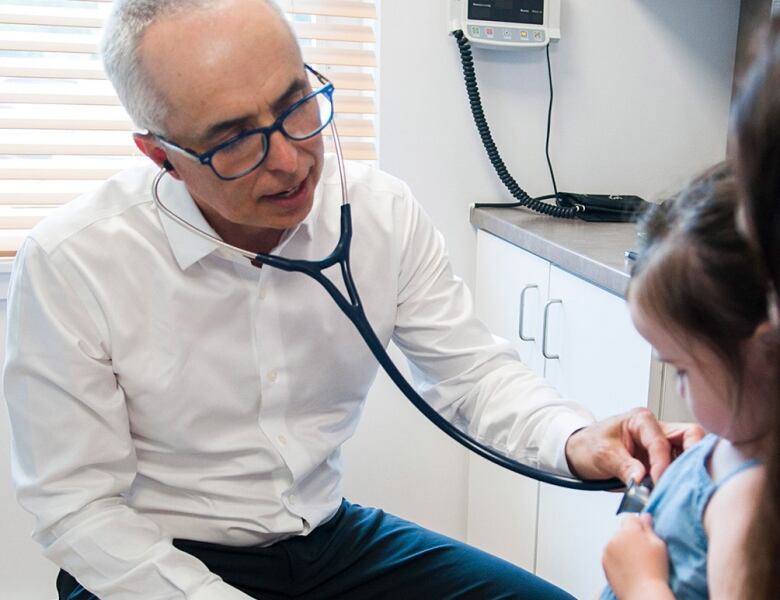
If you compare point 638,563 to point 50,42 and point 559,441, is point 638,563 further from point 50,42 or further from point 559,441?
point 50,42

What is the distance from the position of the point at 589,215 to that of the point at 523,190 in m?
0.21

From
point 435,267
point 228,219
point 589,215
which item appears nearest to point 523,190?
point 589,215

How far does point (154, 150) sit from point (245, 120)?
0.60ft

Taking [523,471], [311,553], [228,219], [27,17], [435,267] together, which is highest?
[27,17]

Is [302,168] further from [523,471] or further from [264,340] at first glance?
[523,471]

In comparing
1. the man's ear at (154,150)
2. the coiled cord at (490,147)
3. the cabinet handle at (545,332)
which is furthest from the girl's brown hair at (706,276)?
the coiled cord at (490,147)

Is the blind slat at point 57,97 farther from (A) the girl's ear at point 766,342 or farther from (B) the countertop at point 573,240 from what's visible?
(A) the girl's ear at point 766,342

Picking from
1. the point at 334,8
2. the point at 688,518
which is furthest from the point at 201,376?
the point at 334,8

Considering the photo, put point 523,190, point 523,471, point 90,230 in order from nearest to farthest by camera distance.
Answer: point 523,471
point 90,230
point 523,190

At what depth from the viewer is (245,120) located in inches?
39.0

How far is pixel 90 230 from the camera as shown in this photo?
3.64ft

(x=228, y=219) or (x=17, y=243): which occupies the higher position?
(x=228, y=219)

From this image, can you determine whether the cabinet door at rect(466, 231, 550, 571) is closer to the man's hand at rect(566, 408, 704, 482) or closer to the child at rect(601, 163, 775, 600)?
the man's hand at rect(566, 408, 704, 482)

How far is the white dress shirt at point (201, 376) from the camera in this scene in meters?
1.07
